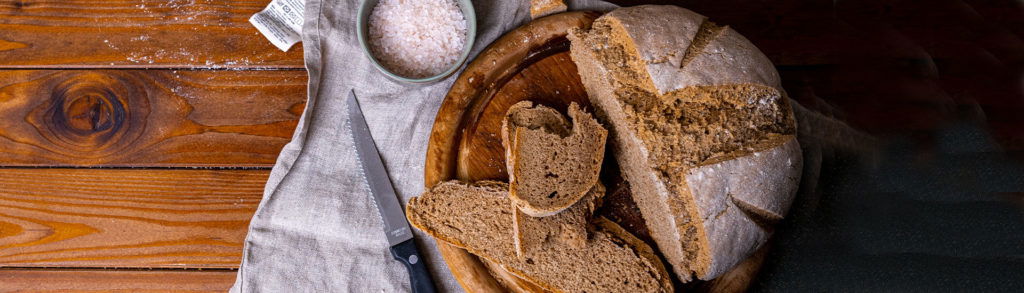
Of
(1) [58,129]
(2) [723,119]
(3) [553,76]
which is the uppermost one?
(1) [58,129]

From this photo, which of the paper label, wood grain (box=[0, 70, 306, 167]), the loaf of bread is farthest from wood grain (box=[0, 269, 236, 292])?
the loaf of bread

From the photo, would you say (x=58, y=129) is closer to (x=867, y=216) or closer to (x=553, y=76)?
(x=553, y=76)

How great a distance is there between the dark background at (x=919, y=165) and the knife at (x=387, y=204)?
3.85 ft

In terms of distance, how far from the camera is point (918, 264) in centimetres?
155

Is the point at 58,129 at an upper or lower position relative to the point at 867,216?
upper

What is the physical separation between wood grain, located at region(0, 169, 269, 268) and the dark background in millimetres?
2084

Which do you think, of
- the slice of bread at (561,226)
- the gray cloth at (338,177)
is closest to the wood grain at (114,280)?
the gray cloth at (338,177)

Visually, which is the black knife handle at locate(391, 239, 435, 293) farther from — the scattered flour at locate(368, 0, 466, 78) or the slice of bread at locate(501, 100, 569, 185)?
the scattered flour at locate(368, 0, 466, 78)

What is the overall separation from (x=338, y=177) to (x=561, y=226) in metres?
0.89

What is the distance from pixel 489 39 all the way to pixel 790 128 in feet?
3.56

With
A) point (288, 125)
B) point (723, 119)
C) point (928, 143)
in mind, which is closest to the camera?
point (928, 143)

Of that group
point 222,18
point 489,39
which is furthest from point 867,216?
point 222,18

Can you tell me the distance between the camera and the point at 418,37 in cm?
221

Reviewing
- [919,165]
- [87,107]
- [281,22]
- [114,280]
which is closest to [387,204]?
[281,22]
